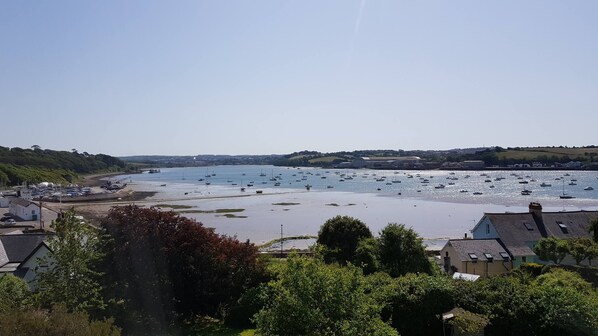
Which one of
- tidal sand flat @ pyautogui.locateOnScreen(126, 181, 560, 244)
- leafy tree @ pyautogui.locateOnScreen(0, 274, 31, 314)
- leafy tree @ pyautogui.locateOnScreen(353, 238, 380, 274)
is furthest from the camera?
tidal sand flat @ pyautogui.locateOnScreen(126, 181, 560, 244)

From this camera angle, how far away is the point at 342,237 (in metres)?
30.3

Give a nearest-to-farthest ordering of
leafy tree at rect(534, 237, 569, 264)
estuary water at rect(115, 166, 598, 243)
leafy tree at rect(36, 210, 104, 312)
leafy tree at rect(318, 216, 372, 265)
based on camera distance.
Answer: leafy tree at rect(36, 210, 104, 312), leafy tree at rect(534, 237, 569, 264), leafy tree at rect(318, 216, 372, 265), estuary water at rect(115, 166, 598, 243)

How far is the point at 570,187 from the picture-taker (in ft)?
385

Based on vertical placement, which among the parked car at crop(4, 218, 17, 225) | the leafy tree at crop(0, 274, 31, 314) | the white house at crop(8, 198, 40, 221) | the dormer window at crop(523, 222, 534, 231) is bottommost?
the parked car at crop(4, 218, 17, 225)

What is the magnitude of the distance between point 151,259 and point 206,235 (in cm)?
254

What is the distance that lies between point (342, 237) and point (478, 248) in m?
8.42

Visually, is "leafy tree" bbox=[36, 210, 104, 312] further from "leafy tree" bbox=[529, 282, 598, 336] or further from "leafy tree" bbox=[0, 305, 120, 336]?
"leafy tree" bbox=[529, 282, 598, 336]

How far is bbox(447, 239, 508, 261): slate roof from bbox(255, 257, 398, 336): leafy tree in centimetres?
1950

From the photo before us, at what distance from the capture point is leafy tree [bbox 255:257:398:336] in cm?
1167

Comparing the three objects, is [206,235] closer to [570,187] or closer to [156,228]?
[156,228]

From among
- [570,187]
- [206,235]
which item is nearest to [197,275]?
[206,235]

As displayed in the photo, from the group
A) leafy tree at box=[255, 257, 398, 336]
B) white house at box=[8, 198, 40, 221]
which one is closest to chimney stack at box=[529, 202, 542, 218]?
leafy tree at box=[255, 257, 398, 336]

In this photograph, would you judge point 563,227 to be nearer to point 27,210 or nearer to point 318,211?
point 318,211

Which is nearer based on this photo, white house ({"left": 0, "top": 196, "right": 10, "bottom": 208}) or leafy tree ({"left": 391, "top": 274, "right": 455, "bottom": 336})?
leafy tree ({"left": 391, "top": 274, "right": 455, "bottom": 336})
